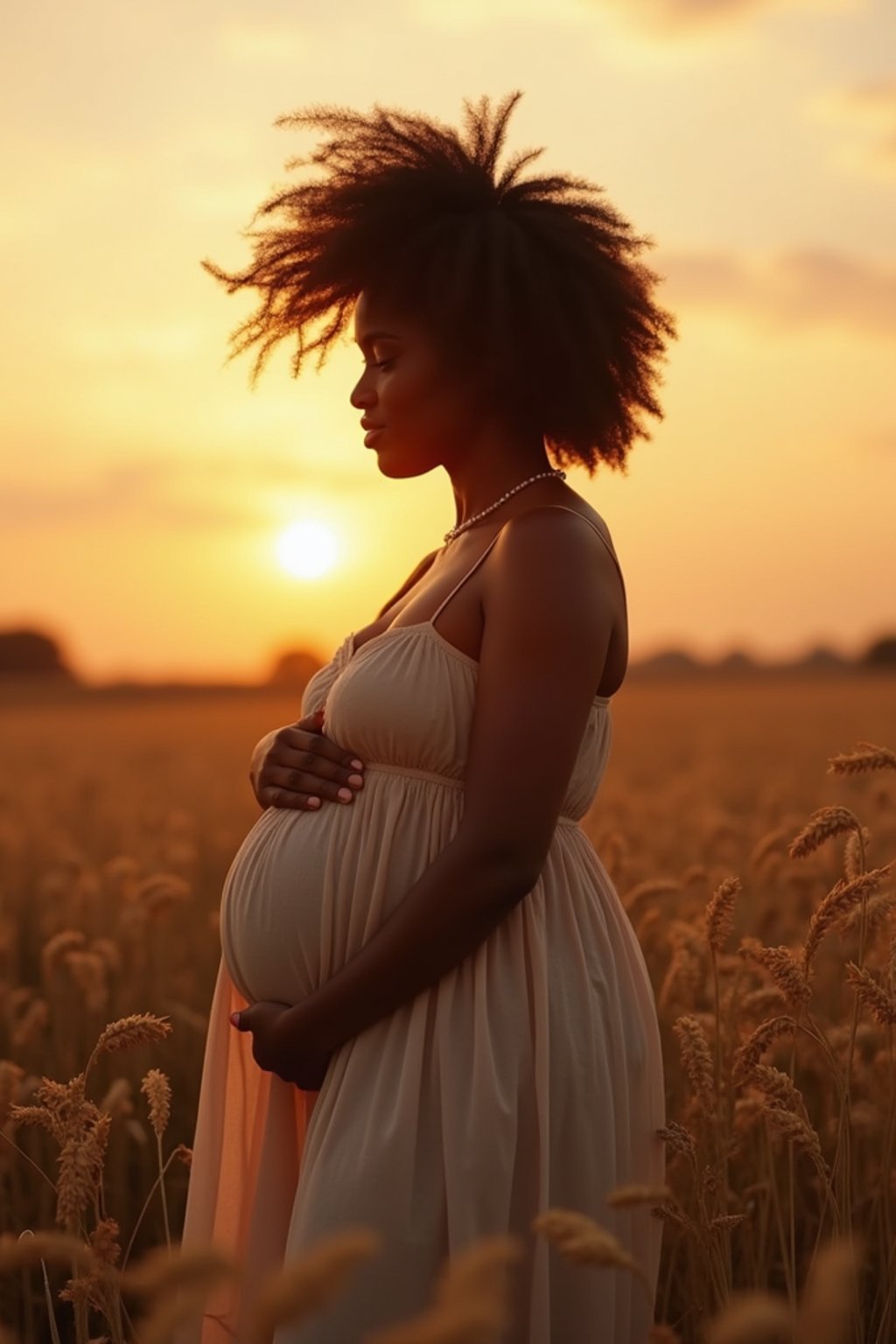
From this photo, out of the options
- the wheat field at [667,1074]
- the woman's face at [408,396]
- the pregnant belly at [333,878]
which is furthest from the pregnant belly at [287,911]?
the woman's face at [408,396]

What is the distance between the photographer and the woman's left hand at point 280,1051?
2232 mm

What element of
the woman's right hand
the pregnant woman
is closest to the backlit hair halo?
the pregnant woman

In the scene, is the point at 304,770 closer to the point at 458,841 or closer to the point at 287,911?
the point at 287,911

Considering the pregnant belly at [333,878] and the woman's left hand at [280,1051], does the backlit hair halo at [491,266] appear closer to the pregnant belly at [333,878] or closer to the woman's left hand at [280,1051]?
the pregnant belly at [333,878]

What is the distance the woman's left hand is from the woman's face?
0.89 m

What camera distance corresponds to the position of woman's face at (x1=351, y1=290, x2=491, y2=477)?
2.44 metres

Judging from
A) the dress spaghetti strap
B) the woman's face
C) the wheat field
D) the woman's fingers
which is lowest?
the wheat field

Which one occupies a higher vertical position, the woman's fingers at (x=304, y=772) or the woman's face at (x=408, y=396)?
the woman's face at (x=408, y=396)

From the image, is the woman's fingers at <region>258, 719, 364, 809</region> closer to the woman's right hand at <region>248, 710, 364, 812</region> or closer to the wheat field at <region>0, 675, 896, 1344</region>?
the woman's right hand at <region>248, 710, 364, 812</region>

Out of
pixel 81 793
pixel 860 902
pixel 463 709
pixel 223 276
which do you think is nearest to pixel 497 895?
pixel 463 709

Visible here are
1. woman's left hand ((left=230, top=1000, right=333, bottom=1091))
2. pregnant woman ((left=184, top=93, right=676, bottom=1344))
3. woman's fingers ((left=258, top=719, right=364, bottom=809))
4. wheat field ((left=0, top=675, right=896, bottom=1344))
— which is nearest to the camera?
wheat field ((left=0, top=675, right=896, bottom=1344))

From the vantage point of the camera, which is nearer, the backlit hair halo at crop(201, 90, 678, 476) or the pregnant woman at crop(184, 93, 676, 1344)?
the pregnant woman at crop(184, 93, 676, 1344)

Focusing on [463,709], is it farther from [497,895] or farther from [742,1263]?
[742,1263]

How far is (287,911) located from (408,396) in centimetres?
82
